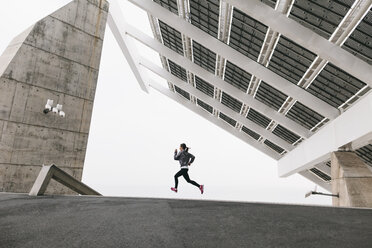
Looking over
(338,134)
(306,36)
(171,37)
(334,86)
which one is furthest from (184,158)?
(171,37)

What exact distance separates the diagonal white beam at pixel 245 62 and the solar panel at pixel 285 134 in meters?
7.60

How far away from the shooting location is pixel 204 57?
1862 centimetres

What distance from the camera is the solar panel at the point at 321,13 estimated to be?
9.22 meters

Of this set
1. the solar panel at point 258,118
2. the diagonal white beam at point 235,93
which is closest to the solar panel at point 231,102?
the solar panel at point 258,118

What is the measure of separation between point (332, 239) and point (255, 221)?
0.96 m

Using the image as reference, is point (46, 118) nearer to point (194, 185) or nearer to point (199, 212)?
point (194, 185)

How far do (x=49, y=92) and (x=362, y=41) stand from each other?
10.9 metres

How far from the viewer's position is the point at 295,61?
13250 millimetres

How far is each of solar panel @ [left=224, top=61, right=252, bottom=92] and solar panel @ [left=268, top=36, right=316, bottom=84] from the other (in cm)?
277

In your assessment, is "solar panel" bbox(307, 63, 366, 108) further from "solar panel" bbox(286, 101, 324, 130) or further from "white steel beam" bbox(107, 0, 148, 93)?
"white steel beam" bbox(107, 0, 148, 93)

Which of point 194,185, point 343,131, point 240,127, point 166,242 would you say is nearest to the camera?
point 166,242

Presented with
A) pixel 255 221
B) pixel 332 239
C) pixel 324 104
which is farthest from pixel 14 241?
pixel 324 104

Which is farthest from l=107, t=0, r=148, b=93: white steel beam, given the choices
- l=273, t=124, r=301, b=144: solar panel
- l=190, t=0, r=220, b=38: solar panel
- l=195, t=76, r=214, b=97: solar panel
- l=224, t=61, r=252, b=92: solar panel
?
l=273, t=124, r=301, b=144: solar panel

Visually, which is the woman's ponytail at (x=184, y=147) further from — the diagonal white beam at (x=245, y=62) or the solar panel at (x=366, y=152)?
the solar panel at (x=366, y=152)
